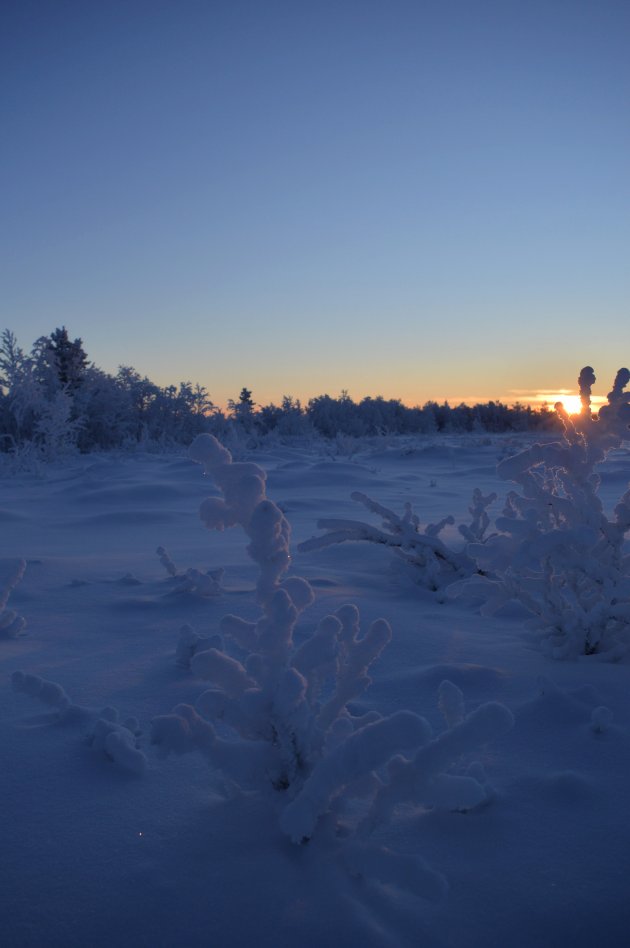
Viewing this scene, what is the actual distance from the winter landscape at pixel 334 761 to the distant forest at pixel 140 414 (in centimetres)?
877

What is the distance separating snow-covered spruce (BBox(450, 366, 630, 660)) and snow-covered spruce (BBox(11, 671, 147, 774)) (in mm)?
1005

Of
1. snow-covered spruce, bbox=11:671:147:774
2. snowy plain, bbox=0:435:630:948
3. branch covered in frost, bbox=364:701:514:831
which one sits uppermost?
branch covered in frost, bbox=364:701:514:831

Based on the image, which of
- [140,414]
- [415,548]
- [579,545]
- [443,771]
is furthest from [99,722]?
[140,414]

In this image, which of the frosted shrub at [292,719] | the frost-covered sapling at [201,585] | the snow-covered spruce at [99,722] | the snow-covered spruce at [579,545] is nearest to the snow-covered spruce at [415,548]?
the frost-covered sapling at [201,585]

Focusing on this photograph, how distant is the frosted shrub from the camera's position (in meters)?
0.93

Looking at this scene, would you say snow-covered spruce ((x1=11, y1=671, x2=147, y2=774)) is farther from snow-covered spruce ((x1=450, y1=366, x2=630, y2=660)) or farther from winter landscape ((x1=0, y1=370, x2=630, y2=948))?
snow-covered spruce ((x1=450, y1=366, x2=630, y2=660))

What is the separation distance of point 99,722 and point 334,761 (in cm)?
58

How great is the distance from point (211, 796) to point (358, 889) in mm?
333

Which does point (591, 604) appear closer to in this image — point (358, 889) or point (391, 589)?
point (391, 589)

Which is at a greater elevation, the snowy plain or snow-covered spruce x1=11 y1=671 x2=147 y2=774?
snow-covered spruce x1=11 y1=671 x2=147 y2=774

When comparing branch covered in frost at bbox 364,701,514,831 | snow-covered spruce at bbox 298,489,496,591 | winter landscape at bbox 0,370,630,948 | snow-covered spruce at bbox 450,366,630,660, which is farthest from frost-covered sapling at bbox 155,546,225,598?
branch covered in frost at bbox 364,701,514,831

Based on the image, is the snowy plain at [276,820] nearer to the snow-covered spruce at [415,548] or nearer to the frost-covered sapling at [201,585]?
the frost-covered sapling at [201,585]

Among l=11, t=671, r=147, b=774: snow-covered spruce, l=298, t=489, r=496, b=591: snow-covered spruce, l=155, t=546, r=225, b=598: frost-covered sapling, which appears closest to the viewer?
l=11, t=671, r=147, b=774: snow-covered spruce

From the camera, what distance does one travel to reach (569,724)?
1.43m
